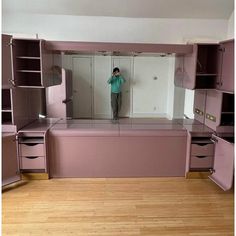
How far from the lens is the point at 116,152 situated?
9.74 ft

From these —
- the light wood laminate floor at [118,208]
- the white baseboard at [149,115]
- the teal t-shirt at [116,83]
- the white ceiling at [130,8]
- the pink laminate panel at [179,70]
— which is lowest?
the light wood laminate floor at [118,208]

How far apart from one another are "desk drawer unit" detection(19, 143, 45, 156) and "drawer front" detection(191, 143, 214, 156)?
1807mm

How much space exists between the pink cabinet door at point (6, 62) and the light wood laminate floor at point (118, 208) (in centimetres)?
120

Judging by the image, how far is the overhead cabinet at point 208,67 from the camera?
266cm

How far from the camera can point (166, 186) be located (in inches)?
111

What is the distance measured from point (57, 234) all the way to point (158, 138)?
1.56 m

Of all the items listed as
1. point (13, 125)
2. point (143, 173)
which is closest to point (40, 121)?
point (13, 125)

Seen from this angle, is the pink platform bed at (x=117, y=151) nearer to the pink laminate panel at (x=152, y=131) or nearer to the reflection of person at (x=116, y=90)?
the pink laminate panel at (x=152, y=131)

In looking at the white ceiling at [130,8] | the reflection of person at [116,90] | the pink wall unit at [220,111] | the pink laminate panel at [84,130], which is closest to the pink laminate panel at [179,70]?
the pink wall unit at [220,111]

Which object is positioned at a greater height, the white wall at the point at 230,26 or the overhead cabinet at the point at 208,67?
the white wall at the point at 230,26

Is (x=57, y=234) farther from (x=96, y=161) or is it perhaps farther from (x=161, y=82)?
(x=161, y=82)

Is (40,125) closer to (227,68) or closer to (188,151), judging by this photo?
(188,151)

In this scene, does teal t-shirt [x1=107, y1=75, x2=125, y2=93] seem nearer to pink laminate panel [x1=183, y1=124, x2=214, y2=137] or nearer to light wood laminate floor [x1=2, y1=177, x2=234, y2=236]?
pink laminate panel [x1=183, y1=124, x2=214, y2=137]

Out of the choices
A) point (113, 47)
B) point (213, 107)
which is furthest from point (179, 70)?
point (113, 47)
